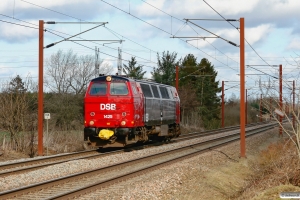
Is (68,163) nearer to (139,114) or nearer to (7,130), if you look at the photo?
(139,114)

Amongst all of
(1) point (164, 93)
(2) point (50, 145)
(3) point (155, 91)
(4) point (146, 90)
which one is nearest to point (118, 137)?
(4) point (146, 90)

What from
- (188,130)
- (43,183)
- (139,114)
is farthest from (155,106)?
(188,130)

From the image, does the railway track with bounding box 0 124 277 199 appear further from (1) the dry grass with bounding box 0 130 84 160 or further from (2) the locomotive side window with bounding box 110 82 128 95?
(1) the dry grass with bounding box 0 130 84 160

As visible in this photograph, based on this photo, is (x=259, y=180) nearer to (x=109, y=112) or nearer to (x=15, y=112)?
(x=109, y=112)

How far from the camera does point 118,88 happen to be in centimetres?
2255

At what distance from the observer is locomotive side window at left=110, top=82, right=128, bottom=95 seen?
2241 cm

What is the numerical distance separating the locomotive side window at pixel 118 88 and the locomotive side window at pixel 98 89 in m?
0.33

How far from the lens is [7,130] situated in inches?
955

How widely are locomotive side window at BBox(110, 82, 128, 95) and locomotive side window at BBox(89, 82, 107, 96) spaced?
1.07 ft

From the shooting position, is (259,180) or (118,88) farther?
(118,88)

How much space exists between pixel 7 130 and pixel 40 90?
3192 millimetres

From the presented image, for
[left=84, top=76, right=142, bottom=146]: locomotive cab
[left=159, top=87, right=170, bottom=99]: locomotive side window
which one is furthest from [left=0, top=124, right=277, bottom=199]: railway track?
[left=159, top=87, right=170, bottom=99]: locomotive side window

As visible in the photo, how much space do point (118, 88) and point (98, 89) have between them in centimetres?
95

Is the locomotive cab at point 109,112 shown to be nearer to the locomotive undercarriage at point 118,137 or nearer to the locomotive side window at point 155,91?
the locomotive undercarriage at point 118,137
